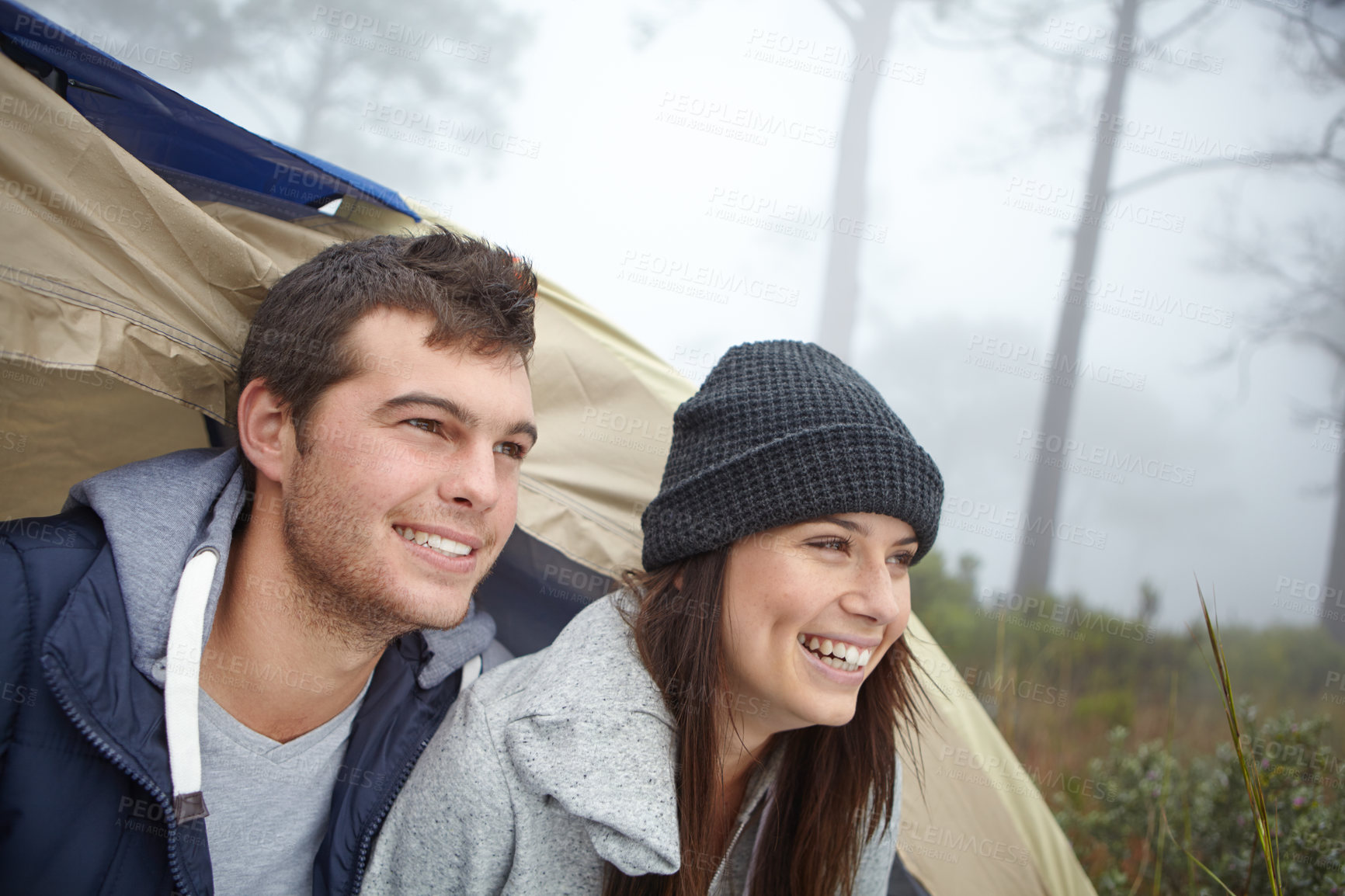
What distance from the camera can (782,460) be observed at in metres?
1.75

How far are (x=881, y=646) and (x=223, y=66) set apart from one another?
1158cm

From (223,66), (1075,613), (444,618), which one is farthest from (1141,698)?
(223,66)

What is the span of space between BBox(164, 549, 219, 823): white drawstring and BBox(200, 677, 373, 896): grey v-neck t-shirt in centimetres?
18

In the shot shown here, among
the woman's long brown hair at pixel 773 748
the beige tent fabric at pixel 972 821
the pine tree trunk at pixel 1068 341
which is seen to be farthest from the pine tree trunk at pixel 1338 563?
the woman's long brown hair at pixel 773 748

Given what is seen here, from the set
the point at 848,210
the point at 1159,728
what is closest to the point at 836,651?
the point at 1159,728

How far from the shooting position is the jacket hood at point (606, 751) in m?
1.56

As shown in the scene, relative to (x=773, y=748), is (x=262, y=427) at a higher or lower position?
higher

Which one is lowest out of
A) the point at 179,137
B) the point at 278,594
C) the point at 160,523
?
the point at 278,594

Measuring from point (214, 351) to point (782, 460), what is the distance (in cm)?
147

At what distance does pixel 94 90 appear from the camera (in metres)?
1.87

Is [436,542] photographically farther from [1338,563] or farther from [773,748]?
[1338,563]

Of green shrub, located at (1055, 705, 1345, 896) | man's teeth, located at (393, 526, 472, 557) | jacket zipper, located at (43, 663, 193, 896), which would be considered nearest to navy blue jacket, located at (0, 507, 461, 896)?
jacket zipper, located at (43, 663, 193, 896)

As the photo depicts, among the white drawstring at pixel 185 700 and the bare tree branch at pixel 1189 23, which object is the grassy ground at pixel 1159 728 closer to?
the white drawstring at pixel 185 700

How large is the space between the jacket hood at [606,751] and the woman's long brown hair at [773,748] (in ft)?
0.24
